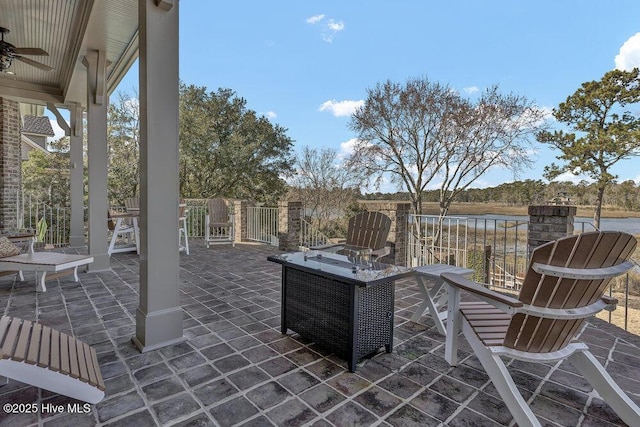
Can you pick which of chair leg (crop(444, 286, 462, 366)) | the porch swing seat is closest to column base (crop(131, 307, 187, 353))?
the porch swing seat

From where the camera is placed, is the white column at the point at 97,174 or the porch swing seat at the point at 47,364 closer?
the porch swing seat at the point at 47,364

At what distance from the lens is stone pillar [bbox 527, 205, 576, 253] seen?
Answer: 3203 mm

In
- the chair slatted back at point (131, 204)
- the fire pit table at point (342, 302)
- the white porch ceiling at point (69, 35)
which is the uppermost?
the white porch ceiling at point (69, 35)

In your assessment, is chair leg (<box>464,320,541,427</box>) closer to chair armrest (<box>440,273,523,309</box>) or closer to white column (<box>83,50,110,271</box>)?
chair armrest (<box>440,273,523,309</box>)

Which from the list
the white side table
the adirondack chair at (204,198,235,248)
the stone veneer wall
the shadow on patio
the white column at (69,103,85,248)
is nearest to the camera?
the shadow on patio

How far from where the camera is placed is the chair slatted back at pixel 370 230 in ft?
11.4

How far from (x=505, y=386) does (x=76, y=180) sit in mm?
8284

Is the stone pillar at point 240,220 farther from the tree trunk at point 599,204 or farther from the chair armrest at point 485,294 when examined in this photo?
the tree trunk at point 599,204

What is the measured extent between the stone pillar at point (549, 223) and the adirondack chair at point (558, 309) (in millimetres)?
1728

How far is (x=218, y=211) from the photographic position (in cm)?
710

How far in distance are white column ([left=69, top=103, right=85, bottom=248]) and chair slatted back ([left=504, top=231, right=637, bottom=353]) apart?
8.09m

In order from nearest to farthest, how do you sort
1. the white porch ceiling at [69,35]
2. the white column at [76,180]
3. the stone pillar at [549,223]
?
the stone pillar at [549,223]
the white porch ceiling at [69,35]
the white column at [76,180]

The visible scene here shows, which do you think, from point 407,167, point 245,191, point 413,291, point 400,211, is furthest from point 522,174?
point 245,191

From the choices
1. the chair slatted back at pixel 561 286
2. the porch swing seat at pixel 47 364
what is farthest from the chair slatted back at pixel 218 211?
the chair slatted back at pixel 561 286
